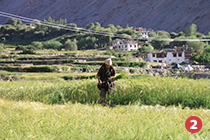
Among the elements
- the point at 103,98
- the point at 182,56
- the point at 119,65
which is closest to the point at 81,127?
the point at 103,98

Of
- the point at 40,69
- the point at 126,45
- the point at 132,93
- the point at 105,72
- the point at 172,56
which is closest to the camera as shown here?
the point at 105,72

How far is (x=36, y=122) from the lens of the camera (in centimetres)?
512

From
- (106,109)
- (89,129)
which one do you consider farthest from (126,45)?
(89,129)

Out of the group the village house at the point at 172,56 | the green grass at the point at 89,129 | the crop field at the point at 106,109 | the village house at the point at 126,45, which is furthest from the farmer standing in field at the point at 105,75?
the village house at the point at 126,45

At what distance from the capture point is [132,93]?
1100cm

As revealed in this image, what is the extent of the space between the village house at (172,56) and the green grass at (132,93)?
2762 inches

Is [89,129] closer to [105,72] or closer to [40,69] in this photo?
[105,72]

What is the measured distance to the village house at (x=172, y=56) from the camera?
78.9 m

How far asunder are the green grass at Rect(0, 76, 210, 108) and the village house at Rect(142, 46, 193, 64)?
2762 inches

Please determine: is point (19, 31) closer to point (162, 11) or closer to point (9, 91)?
point (162, 11)

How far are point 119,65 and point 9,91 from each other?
4497 centimetres

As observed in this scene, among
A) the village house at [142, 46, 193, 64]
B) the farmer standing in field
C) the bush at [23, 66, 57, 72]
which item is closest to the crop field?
the farmer standing in field

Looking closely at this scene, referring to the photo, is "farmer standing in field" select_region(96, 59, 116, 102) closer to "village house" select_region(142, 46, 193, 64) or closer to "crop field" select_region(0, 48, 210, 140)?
"crop field" select_region(0, 48, 210, 140)

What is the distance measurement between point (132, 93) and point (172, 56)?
7290 centimetres
